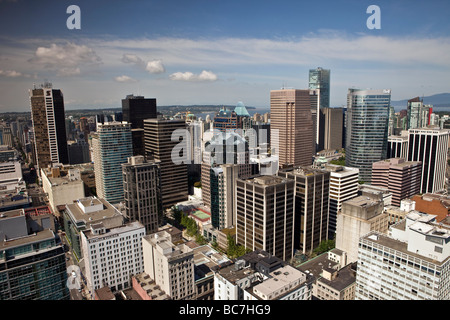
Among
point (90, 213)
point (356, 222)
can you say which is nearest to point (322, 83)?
point (356, 222)

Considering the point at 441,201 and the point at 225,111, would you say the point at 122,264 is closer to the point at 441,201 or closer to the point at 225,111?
the point at 441,201

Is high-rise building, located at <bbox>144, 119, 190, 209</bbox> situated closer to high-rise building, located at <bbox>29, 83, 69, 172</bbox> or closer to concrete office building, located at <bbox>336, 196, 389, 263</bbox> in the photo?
concrete office building, located at <bbox>336, 196, 389, 263</bbox>

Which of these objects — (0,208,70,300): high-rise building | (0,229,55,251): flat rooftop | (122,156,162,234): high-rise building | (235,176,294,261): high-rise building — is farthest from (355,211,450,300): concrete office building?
(122,156,162,234): high-rise building

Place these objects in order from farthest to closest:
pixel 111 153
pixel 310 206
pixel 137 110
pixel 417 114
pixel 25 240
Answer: pixel 417 114, pixel 137 110, pixel 111 153, pixel 310 206, pixel 25 240

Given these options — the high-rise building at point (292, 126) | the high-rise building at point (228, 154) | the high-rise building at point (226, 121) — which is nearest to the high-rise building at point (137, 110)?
the high-rise building at point (228, 154)

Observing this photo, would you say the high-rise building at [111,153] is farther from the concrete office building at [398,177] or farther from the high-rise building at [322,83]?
the high-rise building at [322,83]

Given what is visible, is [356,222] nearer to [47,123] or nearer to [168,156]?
[168,156]
